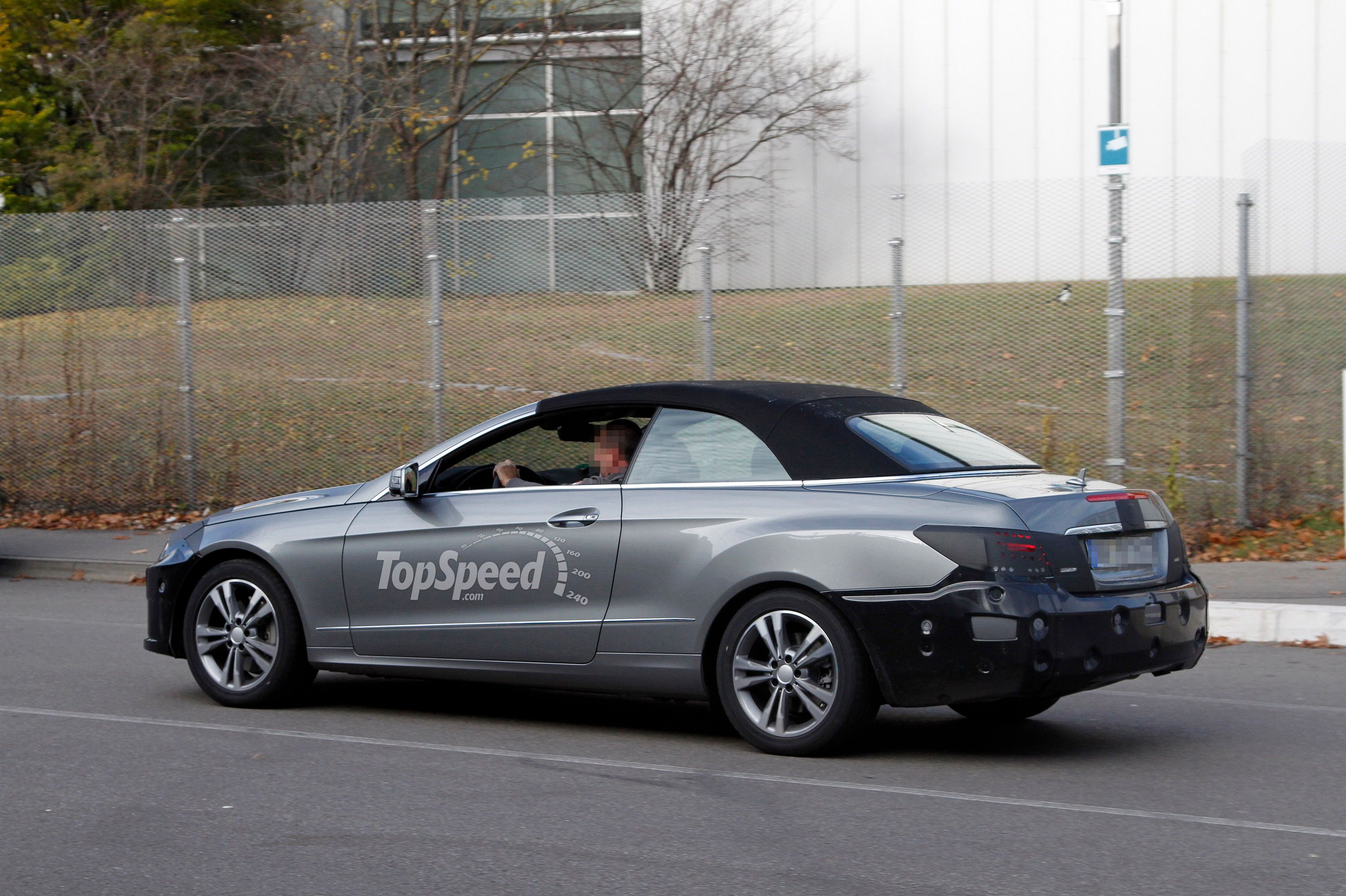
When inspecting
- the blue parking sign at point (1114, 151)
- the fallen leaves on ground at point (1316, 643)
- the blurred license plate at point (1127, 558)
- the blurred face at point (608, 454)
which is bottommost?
the fallen leaves on ground at point (1316, 643)

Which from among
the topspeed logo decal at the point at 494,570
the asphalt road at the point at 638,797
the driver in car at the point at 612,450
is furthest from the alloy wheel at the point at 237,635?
the driver in car at the point at 612,450

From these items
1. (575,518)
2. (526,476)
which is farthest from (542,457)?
(575,518)

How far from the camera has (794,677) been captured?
5.70m

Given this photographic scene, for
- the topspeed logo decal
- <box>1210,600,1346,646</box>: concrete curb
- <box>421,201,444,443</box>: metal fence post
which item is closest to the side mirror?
the topspeed logo decal

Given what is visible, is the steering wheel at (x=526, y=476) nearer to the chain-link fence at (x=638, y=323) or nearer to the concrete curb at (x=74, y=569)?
the chain-link fence at (x=638, y=323)

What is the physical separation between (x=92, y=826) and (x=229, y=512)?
2.51m

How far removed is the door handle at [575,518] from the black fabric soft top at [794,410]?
536mm

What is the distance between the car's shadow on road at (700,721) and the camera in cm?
611

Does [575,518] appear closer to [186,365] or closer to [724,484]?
[724,484]

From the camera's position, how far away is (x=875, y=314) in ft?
41.7

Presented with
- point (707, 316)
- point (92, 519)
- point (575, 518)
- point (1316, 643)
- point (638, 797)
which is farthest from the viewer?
point (92, 519)

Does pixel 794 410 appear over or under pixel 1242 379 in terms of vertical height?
under

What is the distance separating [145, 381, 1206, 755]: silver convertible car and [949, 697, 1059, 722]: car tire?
0.02 meters

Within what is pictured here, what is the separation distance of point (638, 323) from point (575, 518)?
6950mm
